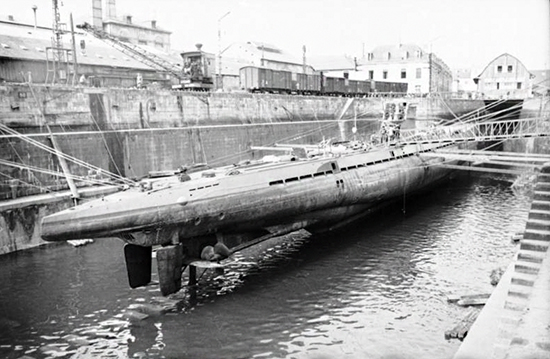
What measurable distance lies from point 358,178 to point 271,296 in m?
11.6

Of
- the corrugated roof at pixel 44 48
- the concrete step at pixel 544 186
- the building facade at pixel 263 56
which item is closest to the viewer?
the concrete step at pixel 544 186

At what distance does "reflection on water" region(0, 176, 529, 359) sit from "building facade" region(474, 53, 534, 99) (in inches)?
2523

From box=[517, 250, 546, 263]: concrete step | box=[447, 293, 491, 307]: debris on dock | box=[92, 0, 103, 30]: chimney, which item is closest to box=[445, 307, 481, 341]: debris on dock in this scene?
box=[447, 293, 491, 307]: debris on dock

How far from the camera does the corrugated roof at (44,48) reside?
40.6 meters

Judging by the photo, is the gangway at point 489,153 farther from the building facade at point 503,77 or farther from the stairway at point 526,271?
the building facade at point 503,77

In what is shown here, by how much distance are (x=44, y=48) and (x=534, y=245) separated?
43.9 meters

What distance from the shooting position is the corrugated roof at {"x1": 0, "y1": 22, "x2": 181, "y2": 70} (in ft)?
133

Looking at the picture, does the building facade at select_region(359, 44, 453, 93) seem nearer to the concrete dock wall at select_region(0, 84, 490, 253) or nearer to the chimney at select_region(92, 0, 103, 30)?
the concrete dock wall at select_region(0, 84, 490, 253)

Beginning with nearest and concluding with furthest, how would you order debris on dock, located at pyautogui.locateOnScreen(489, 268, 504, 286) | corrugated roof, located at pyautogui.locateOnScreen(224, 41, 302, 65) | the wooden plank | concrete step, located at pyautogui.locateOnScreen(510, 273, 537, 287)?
1. concrete step, located at pyautogui.locateOnScreen(510, 273, 537, 287)
2. the wooden plank
3. debris on dock, located at pyautogui.locateOnScreen(489, 268, 504, 286)
4. corrugated roof, located at pyautogui.locateOnScreen(224, 41, 302, 65)

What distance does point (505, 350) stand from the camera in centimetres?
945

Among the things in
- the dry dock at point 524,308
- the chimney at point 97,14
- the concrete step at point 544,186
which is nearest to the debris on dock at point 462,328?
the dry dock at point 524,308

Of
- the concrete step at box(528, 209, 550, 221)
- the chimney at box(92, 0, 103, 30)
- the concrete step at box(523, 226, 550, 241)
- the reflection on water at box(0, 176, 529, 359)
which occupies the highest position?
the chimney at box(92, 0, 103, 30)

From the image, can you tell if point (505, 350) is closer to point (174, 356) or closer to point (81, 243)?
point (174, 356)

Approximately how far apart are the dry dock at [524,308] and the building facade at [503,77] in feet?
244
